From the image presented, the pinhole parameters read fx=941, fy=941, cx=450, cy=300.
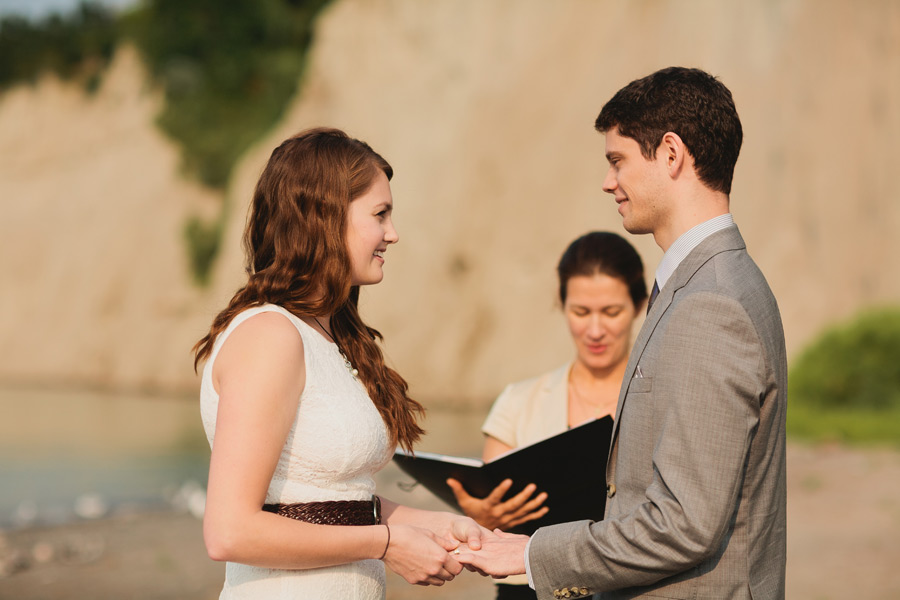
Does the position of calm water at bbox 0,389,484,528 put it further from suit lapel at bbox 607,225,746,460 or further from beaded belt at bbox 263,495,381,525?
suit lapel at bbox 607,225,746,460

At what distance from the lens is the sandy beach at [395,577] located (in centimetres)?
712

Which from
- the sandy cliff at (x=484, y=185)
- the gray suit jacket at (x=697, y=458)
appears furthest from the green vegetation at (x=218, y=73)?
the gray suit jacket at (x=697, y=458)

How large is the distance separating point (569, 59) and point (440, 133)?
348 cm

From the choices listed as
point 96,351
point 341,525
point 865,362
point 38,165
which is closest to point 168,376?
point 96,351

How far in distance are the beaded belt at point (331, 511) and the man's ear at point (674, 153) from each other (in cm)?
127

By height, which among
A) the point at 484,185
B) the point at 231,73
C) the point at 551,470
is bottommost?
the point at 551,470

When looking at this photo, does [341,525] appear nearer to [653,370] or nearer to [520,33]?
[653,370]

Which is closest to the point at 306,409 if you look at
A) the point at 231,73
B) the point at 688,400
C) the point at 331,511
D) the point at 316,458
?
the point at 316,458

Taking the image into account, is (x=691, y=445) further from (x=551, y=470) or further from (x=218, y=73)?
(x=218, y=73)

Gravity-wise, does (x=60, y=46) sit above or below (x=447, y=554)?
above

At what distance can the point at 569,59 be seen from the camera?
20.9 meters

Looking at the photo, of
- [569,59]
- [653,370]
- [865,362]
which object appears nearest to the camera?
[653,370]

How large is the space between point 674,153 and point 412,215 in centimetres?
1960

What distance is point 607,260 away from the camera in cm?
402
